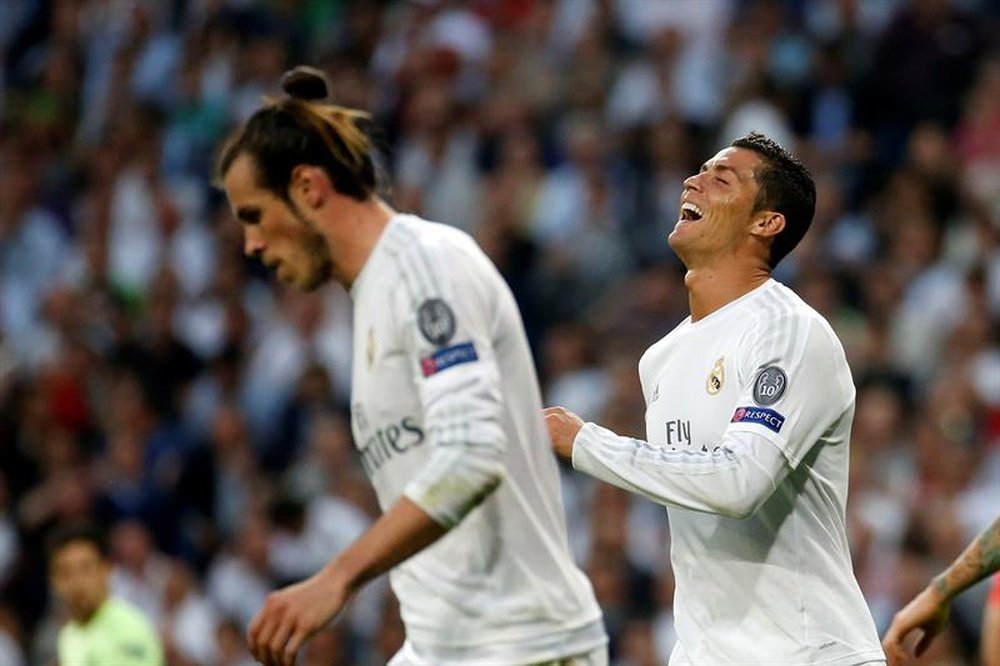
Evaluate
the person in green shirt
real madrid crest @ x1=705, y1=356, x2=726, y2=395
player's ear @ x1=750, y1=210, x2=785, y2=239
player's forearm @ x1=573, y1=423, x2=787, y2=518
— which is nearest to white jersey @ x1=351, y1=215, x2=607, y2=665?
player's forearm @ x1=573, y1=423, x2=787, y2=518

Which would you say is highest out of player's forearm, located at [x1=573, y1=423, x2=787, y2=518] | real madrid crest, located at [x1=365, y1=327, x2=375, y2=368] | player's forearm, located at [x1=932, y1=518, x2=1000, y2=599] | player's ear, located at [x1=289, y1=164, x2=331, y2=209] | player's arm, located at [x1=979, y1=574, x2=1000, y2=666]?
player's ear, located at [x1=289, y1=164, x2=331, y2=209]

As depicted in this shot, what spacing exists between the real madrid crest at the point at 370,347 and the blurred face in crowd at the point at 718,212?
1272mm

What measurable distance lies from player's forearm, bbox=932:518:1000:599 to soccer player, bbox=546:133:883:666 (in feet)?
2.00

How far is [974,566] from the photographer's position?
5141mm

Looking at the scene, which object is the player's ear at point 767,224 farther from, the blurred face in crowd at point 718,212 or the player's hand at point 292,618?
the player's hand at point 292,618

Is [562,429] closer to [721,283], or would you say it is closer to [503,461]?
[721,283]

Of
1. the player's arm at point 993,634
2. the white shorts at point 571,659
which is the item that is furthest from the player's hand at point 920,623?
the white shorts at point 571,659

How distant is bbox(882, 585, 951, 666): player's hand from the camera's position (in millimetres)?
5148

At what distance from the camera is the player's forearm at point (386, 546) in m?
3.60

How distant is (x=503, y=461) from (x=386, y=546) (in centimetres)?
32

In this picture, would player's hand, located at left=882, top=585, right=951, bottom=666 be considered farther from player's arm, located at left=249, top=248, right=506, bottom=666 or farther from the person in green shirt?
the person in green shirt

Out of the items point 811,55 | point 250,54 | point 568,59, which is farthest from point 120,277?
point 811,55

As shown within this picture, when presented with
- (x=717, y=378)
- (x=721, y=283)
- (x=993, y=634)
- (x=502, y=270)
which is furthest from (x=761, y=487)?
(x=502, y=270)

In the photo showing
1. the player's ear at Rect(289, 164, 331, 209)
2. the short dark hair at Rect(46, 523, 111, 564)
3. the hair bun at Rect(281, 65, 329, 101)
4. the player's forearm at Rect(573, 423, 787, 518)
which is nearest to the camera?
the player's ear at Rect(289, 164, 331, 209)
